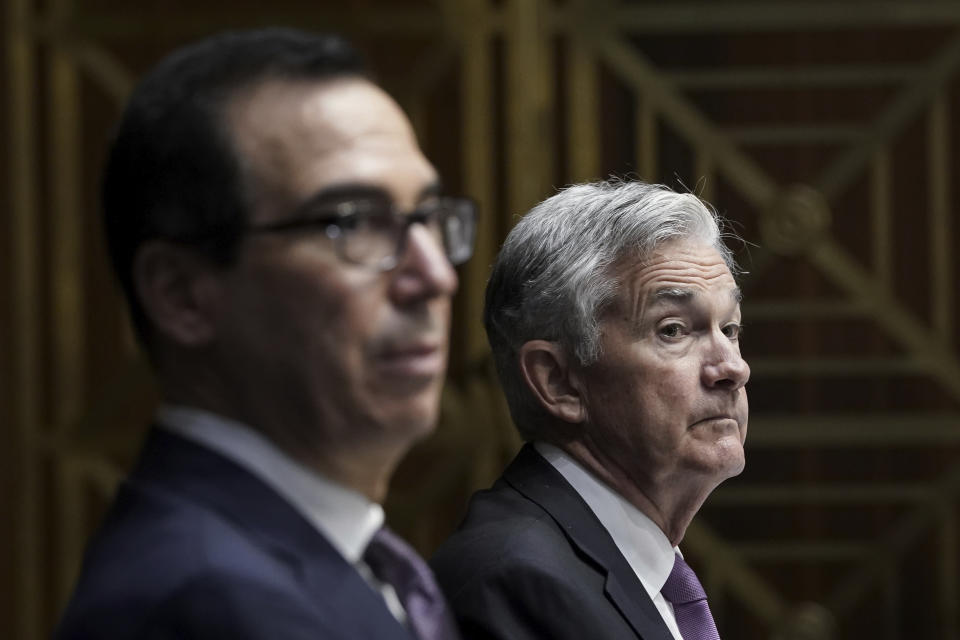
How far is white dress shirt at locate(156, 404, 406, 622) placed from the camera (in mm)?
1036

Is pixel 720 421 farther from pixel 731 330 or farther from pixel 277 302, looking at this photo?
pixel 277 302

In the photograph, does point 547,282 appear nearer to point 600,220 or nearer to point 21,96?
point 600,220

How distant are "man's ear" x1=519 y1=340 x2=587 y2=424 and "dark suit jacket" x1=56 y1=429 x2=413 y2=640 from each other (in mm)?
721

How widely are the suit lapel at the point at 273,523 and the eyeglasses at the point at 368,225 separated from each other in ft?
0.61

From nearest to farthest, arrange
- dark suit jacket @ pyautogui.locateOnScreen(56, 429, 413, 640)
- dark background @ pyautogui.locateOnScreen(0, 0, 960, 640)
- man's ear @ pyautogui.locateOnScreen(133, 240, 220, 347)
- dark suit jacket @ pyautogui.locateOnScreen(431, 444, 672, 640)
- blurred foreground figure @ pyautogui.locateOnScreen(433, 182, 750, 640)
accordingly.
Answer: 1. dark suit jacket @ pyautogui.locateOnScreen(56, 429, 413, 640)
2. man's ear @ pyautogui.locateOnScreen(133, 240, 220, 347)
3. dark suit jacket @ pyautogui.locateOnScreen(431, 444, 672, 640)
4. blurred foreground figure @ pyautogui.locateOnScreen(433, 182, 750, 640)
5. dark background @ pyautogui.locateOnScreen(0, 0, 960, 640)

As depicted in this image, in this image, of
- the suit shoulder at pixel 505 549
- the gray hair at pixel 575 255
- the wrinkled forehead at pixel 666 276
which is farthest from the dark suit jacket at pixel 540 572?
the wrinkled forehead at pixel 666 276

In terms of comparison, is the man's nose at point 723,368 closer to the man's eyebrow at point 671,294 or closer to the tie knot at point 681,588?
the man's eyebrow at point 671,294

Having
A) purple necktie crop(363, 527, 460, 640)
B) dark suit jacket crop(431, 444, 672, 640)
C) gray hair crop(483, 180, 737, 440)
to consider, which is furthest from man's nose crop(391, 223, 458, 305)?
gray hair crop(483, 180, 737, 440)

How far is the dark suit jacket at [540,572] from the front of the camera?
150 centimetres

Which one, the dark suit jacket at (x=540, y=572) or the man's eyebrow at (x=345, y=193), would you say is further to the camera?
the dark suit jacket at (x=540, y=572)

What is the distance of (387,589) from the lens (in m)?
1.12

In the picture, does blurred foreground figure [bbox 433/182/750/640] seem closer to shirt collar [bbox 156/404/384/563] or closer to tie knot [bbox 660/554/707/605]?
tie knot [bbox 660/554/707/605]

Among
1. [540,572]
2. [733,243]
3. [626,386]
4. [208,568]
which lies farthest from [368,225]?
[733,243]

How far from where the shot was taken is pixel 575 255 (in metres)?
1.70
